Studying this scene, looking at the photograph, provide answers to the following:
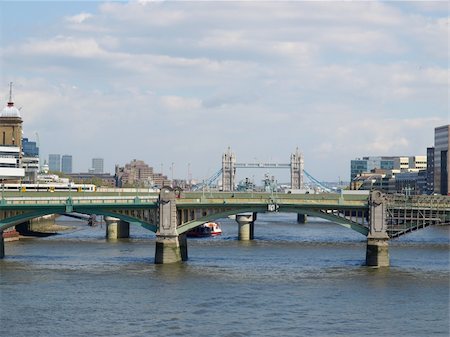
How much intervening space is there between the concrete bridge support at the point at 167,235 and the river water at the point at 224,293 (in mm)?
1552

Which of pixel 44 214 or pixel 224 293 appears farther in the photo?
pixel 44 214

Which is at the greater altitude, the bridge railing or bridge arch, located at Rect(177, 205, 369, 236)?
the bridge railing

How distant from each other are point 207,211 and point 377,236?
16826 millimetres

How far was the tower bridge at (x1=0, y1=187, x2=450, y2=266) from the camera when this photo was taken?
9612cm

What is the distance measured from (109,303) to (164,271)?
18335 mm

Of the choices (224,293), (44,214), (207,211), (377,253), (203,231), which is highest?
(207,211)

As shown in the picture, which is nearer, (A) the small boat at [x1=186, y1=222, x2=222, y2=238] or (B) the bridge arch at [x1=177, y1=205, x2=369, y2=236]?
(B) the bridge arch at [x1=177, y1=205, x2=369, y2=236]

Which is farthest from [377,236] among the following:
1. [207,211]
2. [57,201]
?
[57,201]

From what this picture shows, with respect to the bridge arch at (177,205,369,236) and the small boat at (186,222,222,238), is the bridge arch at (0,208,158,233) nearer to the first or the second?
the bridge arch at (177,205,369,236)

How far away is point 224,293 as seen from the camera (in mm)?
76375

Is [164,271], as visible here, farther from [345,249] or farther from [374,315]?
[345,249]

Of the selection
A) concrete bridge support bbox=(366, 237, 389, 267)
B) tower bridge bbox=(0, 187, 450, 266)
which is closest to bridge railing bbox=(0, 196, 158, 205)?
tower bridge bbox=(0, 187, 450, 266)

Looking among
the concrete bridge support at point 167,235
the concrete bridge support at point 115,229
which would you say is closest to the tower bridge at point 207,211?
the concrete bridge support at point 167,235

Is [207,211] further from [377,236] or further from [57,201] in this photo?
[377,236]
